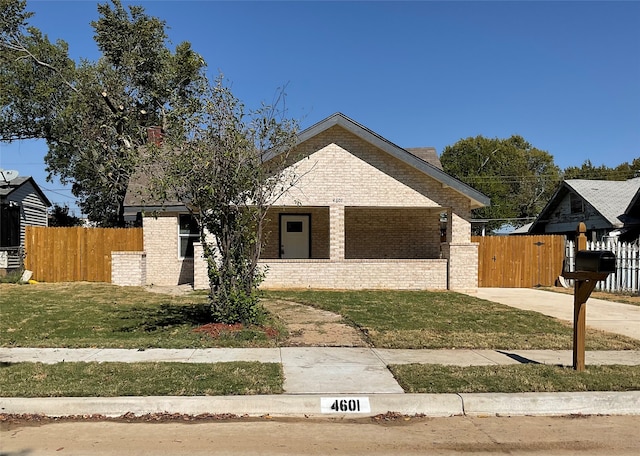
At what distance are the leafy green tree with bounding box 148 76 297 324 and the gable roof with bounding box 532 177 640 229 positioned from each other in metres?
16.9

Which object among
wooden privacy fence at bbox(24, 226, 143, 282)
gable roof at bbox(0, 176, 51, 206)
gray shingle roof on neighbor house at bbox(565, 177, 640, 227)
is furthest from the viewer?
gable roof at bbox(0, 176, 51, 206)

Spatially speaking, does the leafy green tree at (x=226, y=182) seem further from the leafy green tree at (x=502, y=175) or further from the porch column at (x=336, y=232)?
the leafy green tree at (x=502, y=175)

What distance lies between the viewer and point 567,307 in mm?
13984

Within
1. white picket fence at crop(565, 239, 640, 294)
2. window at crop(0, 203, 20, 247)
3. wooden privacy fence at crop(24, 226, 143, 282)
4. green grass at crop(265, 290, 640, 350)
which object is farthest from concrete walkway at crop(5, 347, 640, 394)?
window at crop(0, 203, 20, 247)

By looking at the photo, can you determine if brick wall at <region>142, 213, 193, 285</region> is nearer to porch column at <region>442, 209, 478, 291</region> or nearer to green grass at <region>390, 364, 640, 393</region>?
porch column at <region>442, 209, 478, 291</region>

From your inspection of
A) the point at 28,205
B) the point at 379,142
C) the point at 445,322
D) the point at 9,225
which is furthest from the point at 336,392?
the point at 28,205

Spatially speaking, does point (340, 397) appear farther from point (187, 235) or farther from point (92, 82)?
point (92, 82)

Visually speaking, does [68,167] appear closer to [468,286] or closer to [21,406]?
[468,286]

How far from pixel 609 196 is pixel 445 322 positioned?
17.3 metres

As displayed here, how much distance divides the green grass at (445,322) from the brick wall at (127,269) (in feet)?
17.4

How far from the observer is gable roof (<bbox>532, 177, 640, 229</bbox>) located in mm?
21156

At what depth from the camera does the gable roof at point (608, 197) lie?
69.4ft

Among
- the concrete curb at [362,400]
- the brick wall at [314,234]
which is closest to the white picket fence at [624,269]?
the brick wall at [314,234]

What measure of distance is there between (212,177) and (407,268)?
A: 31.9ft
